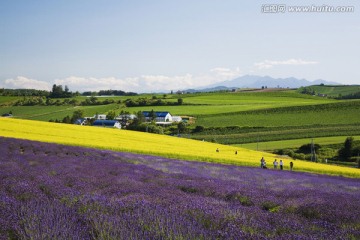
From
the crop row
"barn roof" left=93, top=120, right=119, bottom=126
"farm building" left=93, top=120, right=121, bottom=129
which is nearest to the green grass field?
the crop row

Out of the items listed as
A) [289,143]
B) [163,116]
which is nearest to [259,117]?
[163,116]

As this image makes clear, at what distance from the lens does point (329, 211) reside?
6824 millimetres

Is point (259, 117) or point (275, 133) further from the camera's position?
point (259, 117)

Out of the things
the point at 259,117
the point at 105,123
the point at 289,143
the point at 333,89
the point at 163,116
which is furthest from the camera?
the point at 333,89

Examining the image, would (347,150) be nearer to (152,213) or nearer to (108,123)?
(108,123)

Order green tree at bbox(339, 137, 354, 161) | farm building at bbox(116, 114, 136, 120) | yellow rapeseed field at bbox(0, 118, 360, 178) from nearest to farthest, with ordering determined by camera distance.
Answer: yellow rapeseed field at bbox(0, 118, 360, 178), green tree at bbox(339, 137, 354, 161), farm building at bbox(116, 114, 136, 120)

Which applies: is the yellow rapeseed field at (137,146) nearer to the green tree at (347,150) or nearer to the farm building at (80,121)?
the green tree at (347,150)

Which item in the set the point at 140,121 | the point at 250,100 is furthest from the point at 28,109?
the point at 250,100

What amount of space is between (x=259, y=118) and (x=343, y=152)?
30.4 meters

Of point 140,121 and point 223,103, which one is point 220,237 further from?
point 223,103

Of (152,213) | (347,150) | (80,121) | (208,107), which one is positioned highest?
(152,213)

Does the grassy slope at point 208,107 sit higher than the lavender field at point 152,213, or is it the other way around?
the lavender field at point 152,213

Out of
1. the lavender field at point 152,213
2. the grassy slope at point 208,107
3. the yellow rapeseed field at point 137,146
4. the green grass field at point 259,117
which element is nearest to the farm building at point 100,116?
the green grass field at point 259,117

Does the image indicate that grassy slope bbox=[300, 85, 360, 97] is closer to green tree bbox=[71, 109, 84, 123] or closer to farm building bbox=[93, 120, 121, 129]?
farm building bbox=[93, 120, 121, 129]
